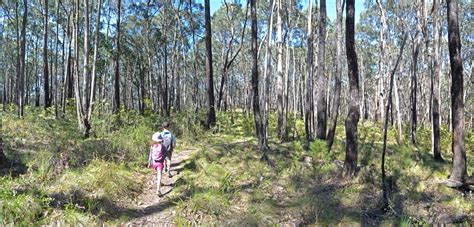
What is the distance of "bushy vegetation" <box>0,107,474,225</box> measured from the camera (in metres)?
5.87

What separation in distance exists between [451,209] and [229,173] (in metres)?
4.57

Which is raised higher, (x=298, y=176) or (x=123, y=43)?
(x=123, y=43)

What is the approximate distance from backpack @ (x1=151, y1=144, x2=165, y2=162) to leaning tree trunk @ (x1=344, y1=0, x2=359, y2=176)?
414 cm

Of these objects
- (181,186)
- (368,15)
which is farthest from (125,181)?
(368,15)

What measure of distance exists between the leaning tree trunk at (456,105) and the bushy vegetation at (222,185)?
1.44 feet

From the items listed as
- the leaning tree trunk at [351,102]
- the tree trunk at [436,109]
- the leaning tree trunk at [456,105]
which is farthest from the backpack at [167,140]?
the tree trunk at [436,109]

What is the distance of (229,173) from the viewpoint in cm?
839

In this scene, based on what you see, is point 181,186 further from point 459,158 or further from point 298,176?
point 459,158

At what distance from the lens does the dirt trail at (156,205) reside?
5887 mm

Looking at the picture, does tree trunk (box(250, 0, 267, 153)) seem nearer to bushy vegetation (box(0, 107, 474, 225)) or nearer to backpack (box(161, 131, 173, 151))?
bushy vegetation (box(0, 107, 474, 225))

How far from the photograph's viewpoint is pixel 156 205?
665cm

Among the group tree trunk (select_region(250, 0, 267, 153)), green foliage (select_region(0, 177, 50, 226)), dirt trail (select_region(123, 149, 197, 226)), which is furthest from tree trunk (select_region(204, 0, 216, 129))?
green foliage (select_region(0, 177, 50, 226))

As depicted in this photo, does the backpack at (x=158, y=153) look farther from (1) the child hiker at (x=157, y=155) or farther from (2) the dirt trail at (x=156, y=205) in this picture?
(2) the dirt trail at (x=156, y=205)

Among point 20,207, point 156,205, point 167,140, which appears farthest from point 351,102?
point 20,207
